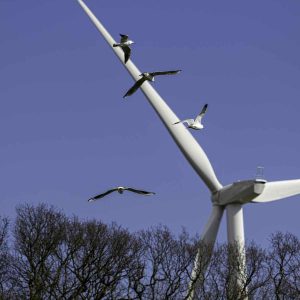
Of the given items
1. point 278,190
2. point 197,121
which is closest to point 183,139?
point 278,190

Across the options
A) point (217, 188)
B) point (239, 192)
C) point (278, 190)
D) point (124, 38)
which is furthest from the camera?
point (217, 188)

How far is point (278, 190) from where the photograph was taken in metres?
75.2

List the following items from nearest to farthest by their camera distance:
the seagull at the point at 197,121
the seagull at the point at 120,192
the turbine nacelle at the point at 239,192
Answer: the seagull at the point at 120,192 < the seagull at the point at 197,121 < the turbine nacelle at the point at 239,192

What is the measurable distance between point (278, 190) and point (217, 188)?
203 inches

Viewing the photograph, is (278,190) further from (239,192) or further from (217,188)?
(217,188)

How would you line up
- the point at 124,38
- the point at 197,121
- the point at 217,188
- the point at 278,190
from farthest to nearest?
1. the point at 217,188
2. the point at 278,190
3. the point at 197,121
4. the point at 124,38

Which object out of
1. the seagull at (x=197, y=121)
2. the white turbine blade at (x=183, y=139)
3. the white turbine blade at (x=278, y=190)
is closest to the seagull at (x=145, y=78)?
the seagull at (x=197, y=121)

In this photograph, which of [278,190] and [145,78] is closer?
[145,78]

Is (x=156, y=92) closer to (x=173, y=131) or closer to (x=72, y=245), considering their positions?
(x=173, y=131)

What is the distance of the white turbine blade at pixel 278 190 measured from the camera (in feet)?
245

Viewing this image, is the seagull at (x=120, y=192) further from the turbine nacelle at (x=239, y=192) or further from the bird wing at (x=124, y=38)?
the turbine nacelle at (x=239, y=192)

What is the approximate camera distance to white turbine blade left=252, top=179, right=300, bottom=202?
74.8 m

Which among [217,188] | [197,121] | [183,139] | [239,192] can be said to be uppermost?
[183,139]

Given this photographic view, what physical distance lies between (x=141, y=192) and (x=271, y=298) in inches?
1485
